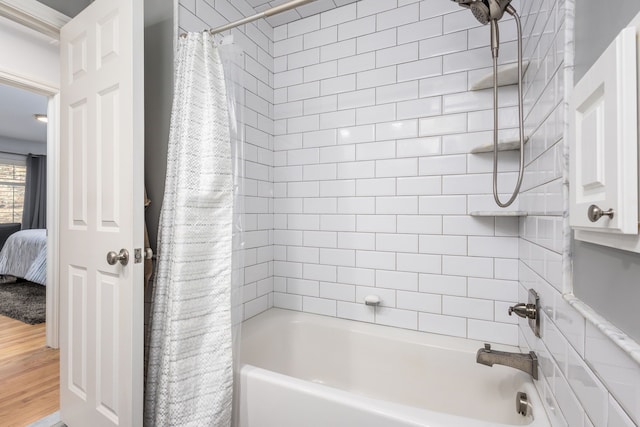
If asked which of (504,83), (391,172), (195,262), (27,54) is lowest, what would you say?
(195,262)

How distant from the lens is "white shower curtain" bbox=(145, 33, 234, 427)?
1.08 metres

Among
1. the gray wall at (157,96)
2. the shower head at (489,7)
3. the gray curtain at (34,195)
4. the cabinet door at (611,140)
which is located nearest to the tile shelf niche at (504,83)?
the shower head at (489,7)

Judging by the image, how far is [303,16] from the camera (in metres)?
1.90

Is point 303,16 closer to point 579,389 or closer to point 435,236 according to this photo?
point 435,236

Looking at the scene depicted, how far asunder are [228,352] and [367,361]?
32.0 inches

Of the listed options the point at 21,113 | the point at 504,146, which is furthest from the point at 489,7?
the point at 21,113

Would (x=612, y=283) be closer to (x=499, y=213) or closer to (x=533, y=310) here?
(x=533, y=310)

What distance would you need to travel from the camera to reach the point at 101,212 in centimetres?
122

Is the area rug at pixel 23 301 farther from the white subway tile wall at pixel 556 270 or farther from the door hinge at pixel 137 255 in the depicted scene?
the white subway tile wall at pixel 556 270

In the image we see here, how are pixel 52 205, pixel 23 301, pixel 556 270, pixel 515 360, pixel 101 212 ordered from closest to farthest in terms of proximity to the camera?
pixel 556 270
pixel 515 360
pixel 101 212
pixel 52 205
pixel 23 301

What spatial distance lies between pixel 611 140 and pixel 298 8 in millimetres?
1894

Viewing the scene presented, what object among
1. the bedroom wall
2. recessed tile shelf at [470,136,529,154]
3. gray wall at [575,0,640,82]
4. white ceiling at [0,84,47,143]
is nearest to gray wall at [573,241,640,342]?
gray wall at [575,0,640,82]

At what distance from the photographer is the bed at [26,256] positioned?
11.6 ft

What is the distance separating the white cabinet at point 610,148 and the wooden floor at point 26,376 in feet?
8.05
